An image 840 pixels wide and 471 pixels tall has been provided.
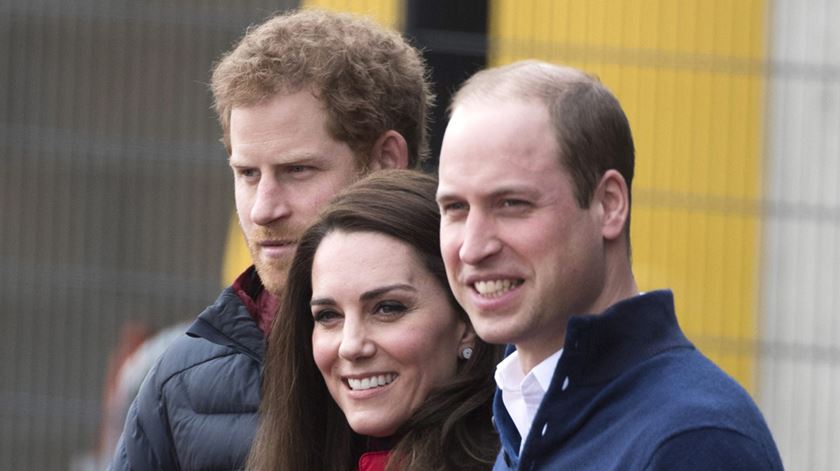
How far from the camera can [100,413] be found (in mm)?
6801

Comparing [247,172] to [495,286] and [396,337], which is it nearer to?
[396,337]

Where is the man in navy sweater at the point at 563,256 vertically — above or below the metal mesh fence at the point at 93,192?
above

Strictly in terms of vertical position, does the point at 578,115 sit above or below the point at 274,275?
above

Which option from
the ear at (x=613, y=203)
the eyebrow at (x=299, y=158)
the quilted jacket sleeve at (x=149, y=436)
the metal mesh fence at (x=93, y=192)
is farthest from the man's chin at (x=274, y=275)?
the metal mesh fence at (x=93, y=192)

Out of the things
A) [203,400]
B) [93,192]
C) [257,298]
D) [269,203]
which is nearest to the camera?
[269,203]

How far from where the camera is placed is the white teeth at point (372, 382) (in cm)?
306

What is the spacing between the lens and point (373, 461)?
3088 millimetres

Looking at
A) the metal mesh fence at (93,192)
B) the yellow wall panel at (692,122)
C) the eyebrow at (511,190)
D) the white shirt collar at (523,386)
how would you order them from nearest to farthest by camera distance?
the eyebrow at (511,190), the white shirt collar at (523,386), the yellow wall panel at (692,122), the metal mesh fence at (93,192)

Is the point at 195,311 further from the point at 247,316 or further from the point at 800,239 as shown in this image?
the point at 247,316

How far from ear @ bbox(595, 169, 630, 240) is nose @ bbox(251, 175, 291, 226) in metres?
0.89

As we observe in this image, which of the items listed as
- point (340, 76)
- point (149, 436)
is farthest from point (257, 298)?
point (340, 76)

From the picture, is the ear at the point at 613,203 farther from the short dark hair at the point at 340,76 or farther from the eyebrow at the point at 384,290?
Result: the short dark hair at the point at 340,76

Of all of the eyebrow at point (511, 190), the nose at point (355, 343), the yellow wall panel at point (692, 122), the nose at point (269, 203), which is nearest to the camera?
the eyebrow at point (511, 190)

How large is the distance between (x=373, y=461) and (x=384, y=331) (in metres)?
0.23
